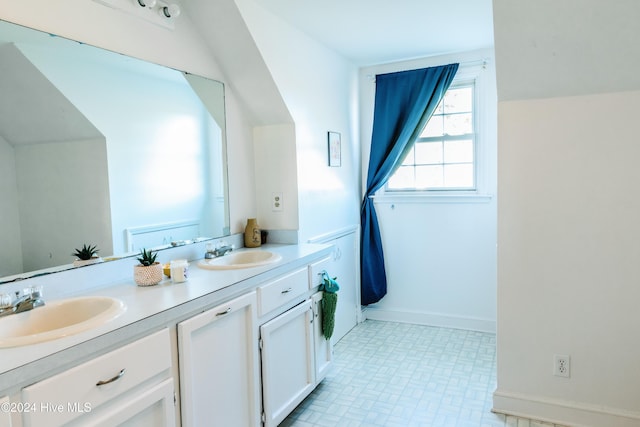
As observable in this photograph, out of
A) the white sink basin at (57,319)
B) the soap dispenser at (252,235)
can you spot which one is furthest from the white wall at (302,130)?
the white sink basin at (57,319)

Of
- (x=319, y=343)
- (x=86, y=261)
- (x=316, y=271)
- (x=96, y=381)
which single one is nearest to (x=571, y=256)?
(x=316, y=271)

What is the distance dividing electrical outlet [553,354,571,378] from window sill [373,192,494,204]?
157cm

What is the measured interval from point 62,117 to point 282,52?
4.50ft

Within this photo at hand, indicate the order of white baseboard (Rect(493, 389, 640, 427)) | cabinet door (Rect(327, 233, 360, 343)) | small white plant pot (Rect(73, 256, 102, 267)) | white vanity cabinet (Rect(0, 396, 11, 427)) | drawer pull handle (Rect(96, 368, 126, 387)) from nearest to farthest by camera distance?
white vanity cabinet (Rect(0, 396, 11, 427))
drawer pull handle (Rect(96, 368, 126, 387))
small white plant pot (Rect(73, 256, 102, 267))
white baseboard (Rect(493, 389, 640, 427))
cabinet door (Rect(327, 233, 360, 343))

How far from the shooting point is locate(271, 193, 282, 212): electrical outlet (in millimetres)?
2934

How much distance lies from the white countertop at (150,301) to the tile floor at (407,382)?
88cm

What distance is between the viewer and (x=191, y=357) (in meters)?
1.67

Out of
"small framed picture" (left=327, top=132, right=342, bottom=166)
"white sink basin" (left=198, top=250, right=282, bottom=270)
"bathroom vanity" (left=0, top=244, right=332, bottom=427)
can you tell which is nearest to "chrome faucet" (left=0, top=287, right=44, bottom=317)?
"bathroom vanity" (left=0, top=244, right=332, bottom=427)

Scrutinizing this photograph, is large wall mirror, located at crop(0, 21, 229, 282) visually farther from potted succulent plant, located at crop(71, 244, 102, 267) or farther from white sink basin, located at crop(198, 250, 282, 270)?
white sink basin, located at crop(198, 250, 282, 270)

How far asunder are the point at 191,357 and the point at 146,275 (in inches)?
17.0

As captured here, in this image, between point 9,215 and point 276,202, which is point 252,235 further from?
point 9,215

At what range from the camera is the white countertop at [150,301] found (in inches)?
45.0

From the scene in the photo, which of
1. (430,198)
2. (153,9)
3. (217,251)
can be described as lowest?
(217,251)

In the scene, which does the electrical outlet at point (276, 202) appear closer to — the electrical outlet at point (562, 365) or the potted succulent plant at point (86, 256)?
the potted succulent plant at point (86, 256)
